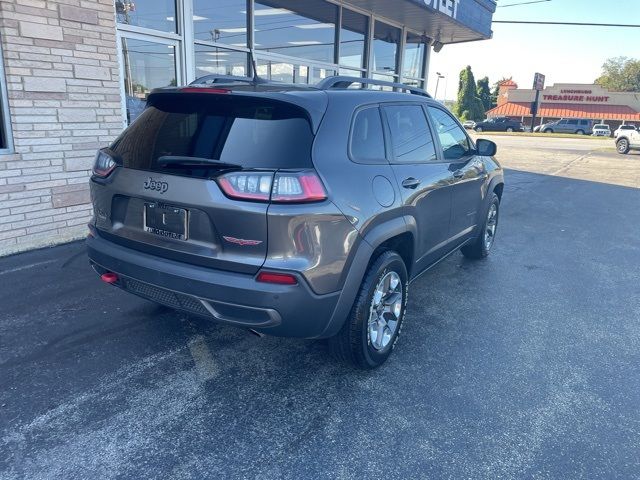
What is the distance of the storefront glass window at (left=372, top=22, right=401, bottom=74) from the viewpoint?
38.3 feet

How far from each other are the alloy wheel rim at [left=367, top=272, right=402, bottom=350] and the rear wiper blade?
4.02 ft

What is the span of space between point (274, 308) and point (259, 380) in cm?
82

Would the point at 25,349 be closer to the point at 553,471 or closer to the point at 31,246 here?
the point at 31,246

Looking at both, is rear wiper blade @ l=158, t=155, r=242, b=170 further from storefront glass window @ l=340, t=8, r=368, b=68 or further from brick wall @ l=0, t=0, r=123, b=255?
storefront glass window @ l=340, t=8, r=368, b=68

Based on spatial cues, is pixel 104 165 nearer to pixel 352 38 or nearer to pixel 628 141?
pixel 352 38

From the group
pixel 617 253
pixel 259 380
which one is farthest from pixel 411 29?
pixel 259 380

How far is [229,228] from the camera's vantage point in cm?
246

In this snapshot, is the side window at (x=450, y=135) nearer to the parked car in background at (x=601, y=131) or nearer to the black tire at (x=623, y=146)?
the black tire at (x=623, y=146)

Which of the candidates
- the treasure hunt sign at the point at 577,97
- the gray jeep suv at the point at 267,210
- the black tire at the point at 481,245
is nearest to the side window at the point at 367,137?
the gray jeep suv at the point at 267,210

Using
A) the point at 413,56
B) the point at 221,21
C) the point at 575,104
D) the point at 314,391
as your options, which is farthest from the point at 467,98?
the point at 314,391

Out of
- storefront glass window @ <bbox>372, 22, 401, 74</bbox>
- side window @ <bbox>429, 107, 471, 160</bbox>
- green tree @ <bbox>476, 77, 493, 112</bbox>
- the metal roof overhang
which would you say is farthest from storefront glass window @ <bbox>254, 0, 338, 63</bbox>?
green tree @ <bbox>476, 77, 493, 112</bbox>

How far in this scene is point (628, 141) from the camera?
907 inches

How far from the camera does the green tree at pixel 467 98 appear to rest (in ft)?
193

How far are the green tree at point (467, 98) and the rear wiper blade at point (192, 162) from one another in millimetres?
60598
